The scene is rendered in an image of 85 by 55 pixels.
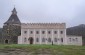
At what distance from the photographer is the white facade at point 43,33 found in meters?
79.5

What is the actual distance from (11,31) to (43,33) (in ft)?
34.2

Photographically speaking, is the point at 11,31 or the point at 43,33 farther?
the point at 11,31

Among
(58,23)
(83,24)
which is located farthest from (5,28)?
(83,24)

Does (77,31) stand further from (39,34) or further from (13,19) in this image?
(13,19)

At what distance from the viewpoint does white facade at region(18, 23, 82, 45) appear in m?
79.5

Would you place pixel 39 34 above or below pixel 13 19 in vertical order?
below

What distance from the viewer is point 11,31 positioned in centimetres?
8319

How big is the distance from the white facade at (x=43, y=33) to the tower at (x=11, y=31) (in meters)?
2.16

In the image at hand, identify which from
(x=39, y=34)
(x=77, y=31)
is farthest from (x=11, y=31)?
(x=77, y=31)

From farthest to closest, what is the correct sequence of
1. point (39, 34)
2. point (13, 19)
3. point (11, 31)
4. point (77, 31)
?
point (13, 19)
point (77, 31)
point (11, 31)
point (39, 34)

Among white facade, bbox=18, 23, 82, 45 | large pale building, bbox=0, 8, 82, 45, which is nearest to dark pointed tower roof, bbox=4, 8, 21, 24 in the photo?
large pale building, bbox=0, 8, 82, 45

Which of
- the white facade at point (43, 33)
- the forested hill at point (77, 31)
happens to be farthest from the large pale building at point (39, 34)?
the forested hill at point (77, 31)

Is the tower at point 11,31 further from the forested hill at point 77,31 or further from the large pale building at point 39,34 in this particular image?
the forested hill at point 77,31

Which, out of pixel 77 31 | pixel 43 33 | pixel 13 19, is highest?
pixel 13 19
